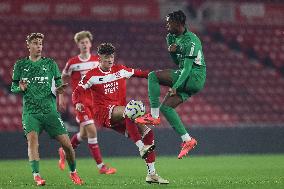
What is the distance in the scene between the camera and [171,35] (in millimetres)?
9789

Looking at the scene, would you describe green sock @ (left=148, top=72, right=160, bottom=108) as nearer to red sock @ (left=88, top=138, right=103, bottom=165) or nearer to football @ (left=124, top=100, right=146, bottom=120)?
football @ (left=124, top=100, right=146, bottom=120)

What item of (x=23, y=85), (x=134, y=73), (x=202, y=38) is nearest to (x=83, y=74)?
(x=134, y=73)

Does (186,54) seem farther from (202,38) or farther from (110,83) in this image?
(202,38)

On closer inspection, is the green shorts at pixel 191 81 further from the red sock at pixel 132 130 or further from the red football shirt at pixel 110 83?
the red sock at pixel 132 130

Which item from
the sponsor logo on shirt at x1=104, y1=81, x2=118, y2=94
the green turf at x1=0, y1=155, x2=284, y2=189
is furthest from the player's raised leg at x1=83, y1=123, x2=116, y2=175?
the sponsor logo on shirt at x1=104, y1=81, x2=118, y2=94

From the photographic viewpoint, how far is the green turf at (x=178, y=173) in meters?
9.43

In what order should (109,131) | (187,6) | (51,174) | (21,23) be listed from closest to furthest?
(51,174) → (109,131) → (21,23) → (187,6)

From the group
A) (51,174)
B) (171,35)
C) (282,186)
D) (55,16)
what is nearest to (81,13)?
(55,16)

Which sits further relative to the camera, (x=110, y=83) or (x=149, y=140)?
(x=110, y=83)

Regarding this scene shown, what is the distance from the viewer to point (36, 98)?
954 cm

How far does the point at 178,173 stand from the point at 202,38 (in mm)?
10138

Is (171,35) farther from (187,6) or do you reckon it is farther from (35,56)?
(187,6)

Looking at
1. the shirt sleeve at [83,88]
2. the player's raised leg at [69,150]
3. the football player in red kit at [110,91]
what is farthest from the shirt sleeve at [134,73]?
the player's raised leg at [69,150]

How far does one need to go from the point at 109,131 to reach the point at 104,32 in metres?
4.86
